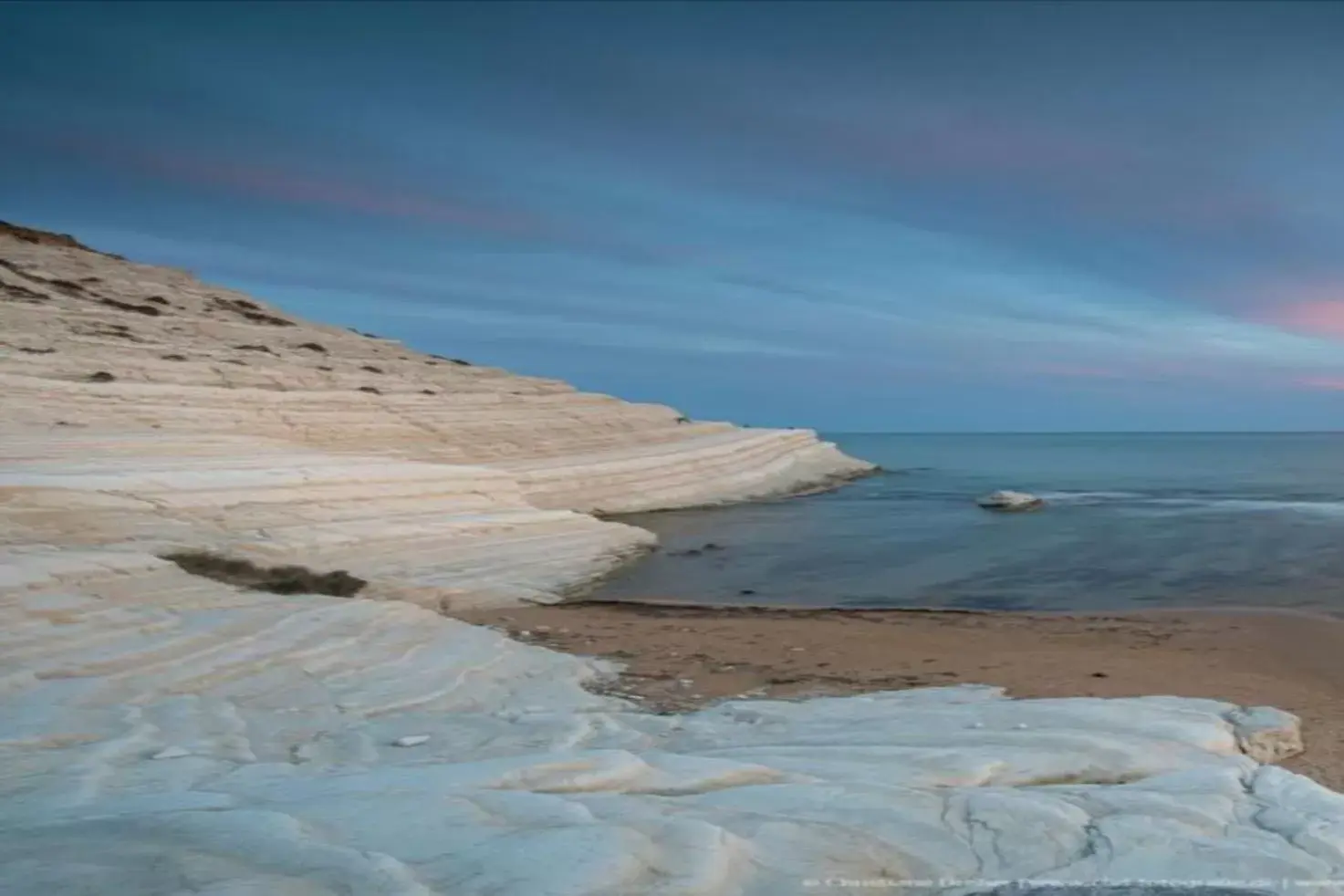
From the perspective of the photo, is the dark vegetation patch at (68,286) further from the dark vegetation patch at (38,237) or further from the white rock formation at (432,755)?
the white rock formation at (432,755)

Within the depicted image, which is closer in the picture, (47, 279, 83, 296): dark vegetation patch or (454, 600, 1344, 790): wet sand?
(454, 600, 1344, 790): wet sand

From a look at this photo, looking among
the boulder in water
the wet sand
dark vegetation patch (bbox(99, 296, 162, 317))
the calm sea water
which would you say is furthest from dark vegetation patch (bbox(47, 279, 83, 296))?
the boulder in water

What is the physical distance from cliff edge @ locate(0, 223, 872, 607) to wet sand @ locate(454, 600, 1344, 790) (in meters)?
2.88

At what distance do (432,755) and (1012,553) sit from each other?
1613 cm

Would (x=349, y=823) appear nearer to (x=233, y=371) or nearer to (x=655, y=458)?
(x=233, y=371)

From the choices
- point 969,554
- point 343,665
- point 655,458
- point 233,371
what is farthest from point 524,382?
point 343,665

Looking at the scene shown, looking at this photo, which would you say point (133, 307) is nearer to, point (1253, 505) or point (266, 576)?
point (266, 576)

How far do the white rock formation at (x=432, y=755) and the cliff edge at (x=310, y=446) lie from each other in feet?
0.35

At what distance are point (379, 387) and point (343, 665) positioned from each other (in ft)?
62.9

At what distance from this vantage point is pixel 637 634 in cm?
1036

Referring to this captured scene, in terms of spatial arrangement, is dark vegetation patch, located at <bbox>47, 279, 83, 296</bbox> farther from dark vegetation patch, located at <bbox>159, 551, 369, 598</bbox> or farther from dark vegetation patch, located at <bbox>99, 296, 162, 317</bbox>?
dark vegetation patch, located at <bbox>159, 551, 369, 598</bbox>

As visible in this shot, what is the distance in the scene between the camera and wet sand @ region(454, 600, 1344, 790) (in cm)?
779

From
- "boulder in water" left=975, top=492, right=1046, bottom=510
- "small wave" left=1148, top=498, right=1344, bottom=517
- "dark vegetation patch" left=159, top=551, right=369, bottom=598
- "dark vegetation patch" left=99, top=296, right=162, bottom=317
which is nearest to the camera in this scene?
"dark vegetation patch" left=159, top=551, right=369, bottom=598

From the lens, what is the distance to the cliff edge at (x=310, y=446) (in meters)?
11.8
